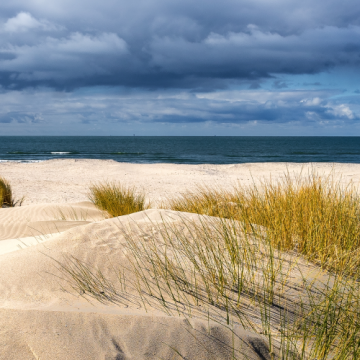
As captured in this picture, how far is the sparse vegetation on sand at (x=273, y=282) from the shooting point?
182cm

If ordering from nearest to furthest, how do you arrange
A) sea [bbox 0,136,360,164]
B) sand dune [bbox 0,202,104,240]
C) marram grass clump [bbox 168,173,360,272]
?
marram grass clump [bbox 168,173,360,272] → sand dune [bbox 0,202,104,240] → sea [bbox 0,136,360,164]

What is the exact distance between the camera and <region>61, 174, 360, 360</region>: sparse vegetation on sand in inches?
71.7

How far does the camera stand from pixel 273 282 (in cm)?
243

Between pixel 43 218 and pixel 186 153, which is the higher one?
pixel 186 153

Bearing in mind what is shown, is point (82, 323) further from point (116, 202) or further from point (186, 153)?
point (186, 153)

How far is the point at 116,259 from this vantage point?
292cm

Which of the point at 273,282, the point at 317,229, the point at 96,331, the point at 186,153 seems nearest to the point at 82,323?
the point at 96,331

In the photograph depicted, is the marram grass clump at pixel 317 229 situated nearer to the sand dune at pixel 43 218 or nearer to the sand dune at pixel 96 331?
the sand dune at pixel 96 331

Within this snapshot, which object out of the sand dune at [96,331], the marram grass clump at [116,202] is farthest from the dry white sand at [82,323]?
the marram grass clump at [116,202]

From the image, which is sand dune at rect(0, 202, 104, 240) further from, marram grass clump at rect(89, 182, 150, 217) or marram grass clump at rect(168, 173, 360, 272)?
marram grass clump at rect(168, 173, 360, 272)

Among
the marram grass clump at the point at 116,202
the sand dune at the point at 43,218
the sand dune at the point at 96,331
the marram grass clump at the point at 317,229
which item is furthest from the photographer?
the marram grass clump at the point at 116,202

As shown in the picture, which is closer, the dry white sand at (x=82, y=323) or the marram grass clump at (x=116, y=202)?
the dry white sand at (x=82, y=323)

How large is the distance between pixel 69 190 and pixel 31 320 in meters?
10.6

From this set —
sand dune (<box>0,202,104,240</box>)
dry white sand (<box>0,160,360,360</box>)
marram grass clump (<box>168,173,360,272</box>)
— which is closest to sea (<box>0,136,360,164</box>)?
sand dune (<box>0,202,104,240</box>)
